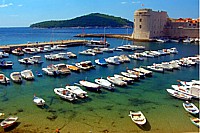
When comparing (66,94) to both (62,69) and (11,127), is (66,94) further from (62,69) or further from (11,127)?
(62,69)

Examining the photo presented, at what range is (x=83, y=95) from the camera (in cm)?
2159

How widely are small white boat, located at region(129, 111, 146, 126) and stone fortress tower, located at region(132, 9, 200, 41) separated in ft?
218

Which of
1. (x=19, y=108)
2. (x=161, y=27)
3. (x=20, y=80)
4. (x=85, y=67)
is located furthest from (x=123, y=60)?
(x=161, y=27)

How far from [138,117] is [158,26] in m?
75.2

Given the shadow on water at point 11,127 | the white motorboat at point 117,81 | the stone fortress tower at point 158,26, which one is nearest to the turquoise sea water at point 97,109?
the shadow on water at point 11,127

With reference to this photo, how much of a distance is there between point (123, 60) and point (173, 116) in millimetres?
22715

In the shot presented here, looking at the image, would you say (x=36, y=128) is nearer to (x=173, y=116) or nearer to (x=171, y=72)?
(x=173, y=116)

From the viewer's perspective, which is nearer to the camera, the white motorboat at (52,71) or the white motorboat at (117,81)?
the white motorboat at (117,81)

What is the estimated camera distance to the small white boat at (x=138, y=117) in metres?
16.5

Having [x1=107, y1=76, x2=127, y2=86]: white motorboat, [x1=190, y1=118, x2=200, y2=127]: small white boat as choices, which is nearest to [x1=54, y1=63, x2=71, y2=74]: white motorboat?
[x1=107, y1=76, x2=127, y2=86]: white motorboat

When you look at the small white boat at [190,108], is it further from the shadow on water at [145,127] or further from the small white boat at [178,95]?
the shadow on water at [145,127]

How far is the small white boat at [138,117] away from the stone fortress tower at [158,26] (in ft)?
218

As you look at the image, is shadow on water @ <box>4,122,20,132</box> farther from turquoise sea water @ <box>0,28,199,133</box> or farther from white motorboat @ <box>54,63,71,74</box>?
white motorboat @ <box>54,63,71,74</box>

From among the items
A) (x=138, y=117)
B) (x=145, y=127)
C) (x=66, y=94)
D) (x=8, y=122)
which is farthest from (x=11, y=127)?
(x=145, y=127)
